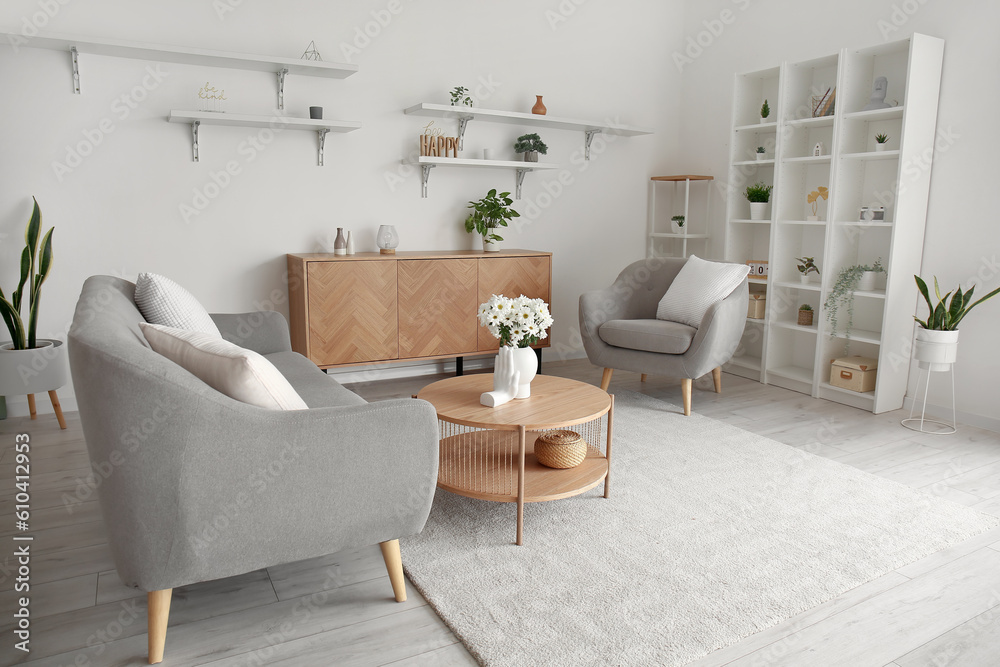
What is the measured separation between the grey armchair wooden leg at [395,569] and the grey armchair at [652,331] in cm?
230

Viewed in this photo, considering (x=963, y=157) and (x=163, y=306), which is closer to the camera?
(x=163, y=306)

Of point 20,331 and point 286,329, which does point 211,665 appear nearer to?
point 286,329

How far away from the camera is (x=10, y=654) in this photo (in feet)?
5.80

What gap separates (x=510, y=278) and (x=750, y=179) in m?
1.96

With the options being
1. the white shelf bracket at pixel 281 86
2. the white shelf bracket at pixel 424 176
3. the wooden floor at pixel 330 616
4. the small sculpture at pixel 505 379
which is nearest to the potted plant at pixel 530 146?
the white shelf bracket at pixel 424 176

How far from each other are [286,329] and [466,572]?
176cm

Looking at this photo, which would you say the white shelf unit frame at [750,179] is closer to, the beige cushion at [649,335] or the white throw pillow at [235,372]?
the beige cushion at [649,335]

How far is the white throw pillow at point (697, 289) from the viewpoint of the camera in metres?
4.07

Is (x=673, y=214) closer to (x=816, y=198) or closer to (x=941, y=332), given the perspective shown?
(x=816, y=198)

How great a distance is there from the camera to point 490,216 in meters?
4.70

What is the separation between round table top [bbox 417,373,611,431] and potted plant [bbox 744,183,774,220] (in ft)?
8.26

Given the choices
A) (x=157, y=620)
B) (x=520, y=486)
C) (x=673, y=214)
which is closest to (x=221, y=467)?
(x=157, y=620)

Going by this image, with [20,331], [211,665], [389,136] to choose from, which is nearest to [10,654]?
[211,665]

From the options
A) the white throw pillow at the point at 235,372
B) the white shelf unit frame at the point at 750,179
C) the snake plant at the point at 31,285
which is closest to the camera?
the white throw pillow at the point at 235,372
